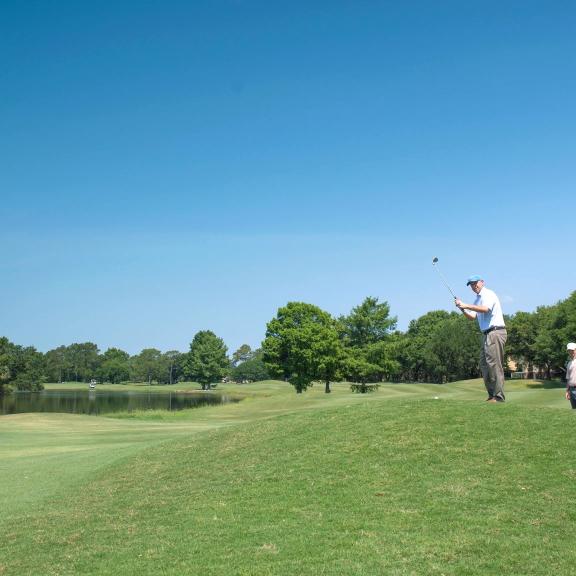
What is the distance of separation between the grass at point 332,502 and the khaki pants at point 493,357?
0.71 m

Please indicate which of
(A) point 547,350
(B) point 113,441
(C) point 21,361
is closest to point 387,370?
(A) point 547,350

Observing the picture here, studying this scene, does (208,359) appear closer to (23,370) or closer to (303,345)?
(23,370)

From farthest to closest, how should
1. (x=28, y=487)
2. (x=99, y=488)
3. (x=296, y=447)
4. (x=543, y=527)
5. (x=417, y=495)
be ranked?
(x=28, y=487), (x=99, y=488), (x=296, y=447), (x=417, y=495), (x=543, y=527)

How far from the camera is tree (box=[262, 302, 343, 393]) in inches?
2822

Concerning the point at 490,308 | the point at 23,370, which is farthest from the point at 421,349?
the point at 490,308

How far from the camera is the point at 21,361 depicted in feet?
477

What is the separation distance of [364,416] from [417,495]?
198 inches

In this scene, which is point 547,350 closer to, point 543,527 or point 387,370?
point 387,370

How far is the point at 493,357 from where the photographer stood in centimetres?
1408

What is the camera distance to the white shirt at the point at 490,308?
14.1 metres

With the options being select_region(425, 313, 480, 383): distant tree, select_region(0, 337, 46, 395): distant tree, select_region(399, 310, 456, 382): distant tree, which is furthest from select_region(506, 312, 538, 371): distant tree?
select_region(0, 337, 46, 395): distant tree

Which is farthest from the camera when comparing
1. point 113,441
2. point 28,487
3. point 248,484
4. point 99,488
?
point 113,441

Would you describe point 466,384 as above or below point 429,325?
below

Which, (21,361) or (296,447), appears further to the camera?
(21,361)
